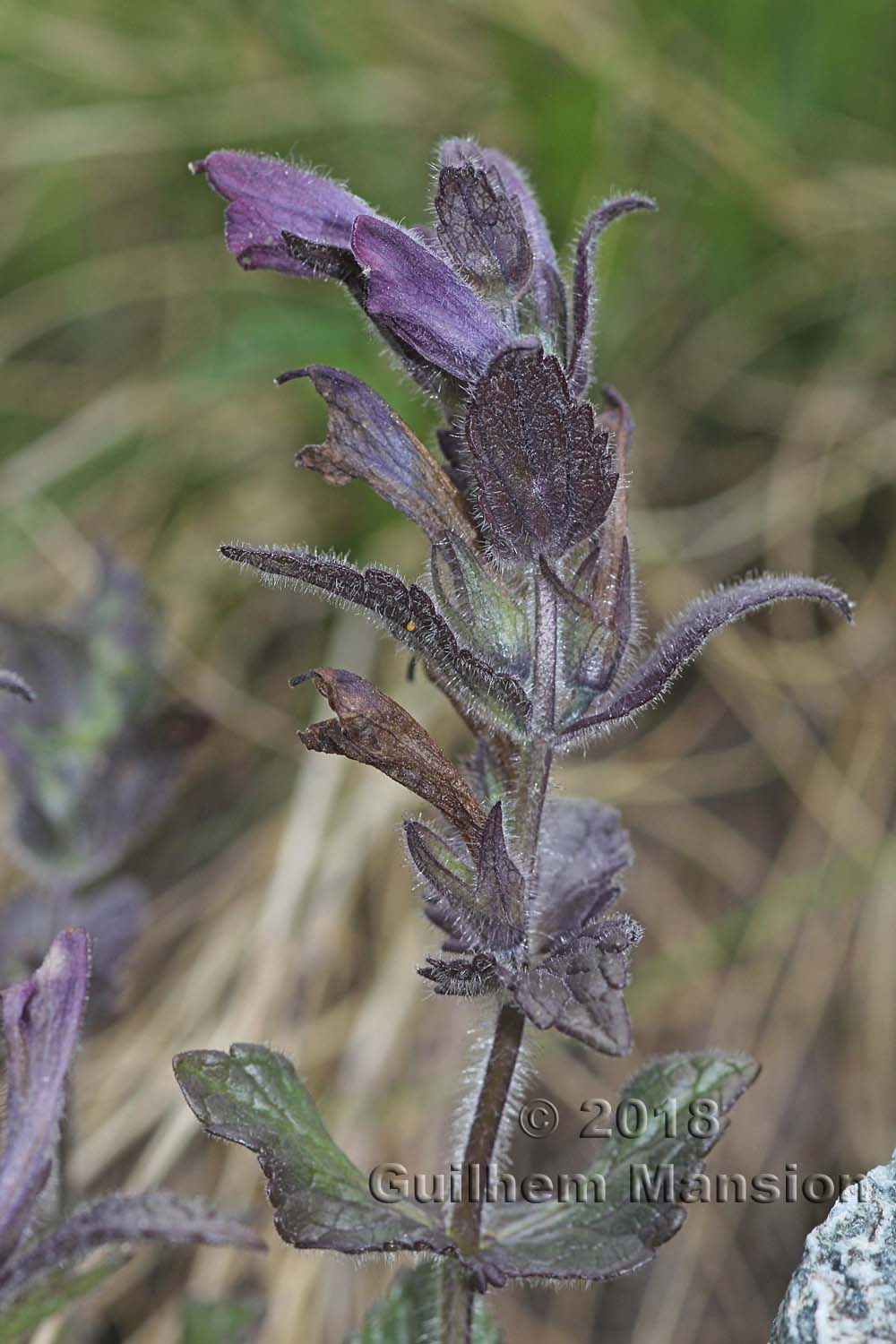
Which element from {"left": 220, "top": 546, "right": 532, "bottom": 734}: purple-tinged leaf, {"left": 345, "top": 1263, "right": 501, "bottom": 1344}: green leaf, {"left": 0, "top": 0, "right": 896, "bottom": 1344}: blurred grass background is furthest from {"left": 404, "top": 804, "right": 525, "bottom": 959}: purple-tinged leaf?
{"left": 0, "top": 0, "right": 896, "bottom": 1344}: blurred grass background

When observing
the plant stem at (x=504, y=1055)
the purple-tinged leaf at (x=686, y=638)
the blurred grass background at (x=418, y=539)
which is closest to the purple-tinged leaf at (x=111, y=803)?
the blurred grass background at (x=418, y=539)

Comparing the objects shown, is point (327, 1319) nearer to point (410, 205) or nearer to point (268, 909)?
point (268, 909)

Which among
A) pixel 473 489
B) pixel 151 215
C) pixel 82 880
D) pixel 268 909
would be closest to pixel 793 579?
pixel 473 489

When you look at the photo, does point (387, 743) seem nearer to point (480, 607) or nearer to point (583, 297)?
point (480, 607)

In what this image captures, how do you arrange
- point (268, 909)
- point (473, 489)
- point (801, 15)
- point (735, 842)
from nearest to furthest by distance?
point (473, 489) → point (268, 909) → point (735, 842) → point (801, 15)

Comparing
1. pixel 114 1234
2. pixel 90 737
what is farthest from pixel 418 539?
pixel 114 1234

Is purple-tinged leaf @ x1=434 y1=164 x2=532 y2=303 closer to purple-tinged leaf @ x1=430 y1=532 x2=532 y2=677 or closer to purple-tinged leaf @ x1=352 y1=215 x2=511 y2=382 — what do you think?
purple-tinged leaf @ x1=352 y1=215 x2=511 y2=382
